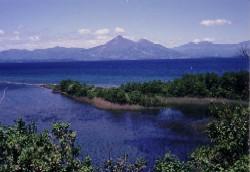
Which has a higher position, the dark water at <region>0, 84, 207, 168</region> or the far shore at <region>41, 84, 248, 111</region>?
the far shore at <region>41, 84, 248, 111</region>

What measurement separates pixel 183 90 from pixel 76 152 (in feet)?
248

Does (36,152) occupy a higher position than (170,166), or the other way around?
(36,152)

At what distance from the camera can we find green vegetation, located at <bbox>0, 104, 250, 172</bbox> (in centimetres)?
2902

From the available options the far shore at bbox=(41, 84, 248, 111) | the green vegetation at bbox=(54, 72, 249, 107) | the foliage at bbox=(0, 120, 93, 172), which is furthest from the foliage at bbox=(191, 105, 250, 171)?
the green vegetation at bbox=(54, 72, 249, 107)

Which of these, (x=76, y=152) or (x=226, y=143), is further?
(x=76, y=152)

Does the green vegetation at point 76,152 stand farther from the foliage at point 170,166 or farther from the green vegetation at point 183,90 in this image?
the green vegetation at point 183,90

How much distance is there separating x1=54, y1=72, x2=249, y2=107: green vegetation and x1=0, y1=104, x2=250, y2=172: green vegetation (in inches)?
2591

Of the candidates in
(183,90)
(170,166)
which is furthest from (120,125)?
(170,166)

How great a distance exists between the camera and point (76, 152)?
32031 mm

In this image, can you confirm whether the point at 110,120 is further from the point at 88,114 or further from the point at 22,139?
the point at 22,139

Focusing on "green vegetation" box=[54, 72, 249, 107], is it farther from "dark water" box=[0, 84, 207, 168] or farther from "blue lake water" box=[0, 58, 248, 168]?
"dark water" box=[0, 84, 207, 168]

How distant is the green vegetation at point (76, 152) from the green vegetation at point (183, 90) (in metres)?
65.8

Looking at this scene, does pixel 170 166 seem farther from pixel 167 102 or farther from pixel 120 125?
pixel 167 102

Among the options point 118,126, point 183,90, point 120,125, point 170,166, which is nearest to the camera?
point 170,166
